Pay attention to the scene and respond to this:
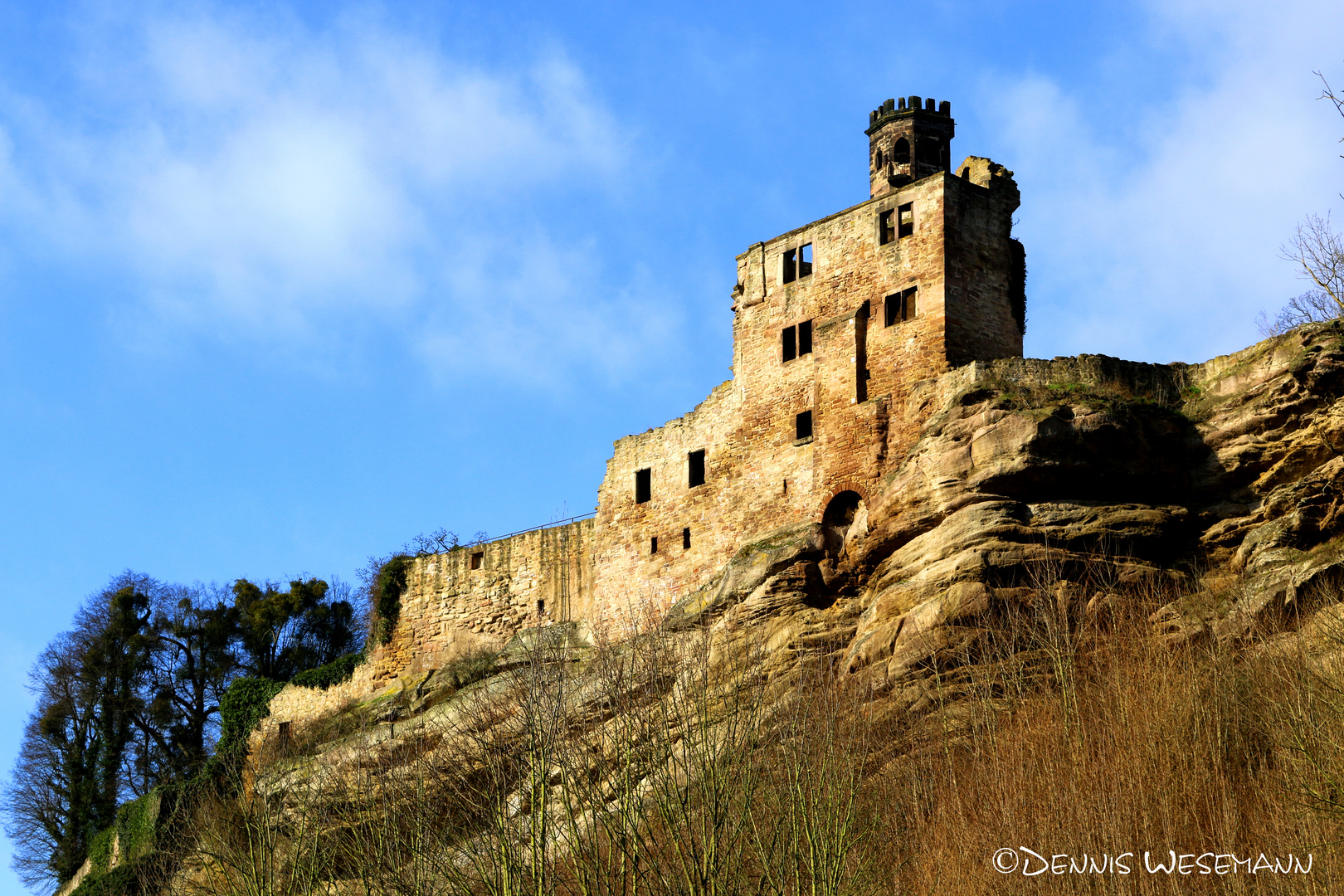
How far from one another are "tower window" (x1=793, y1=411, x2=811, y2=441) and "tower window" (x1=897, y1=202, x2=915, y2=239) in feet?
14.9

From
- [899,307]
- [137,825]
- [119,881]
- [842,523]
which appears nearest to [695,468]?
[842,523]

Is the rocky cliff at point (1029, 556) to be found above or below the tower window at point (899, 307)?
below

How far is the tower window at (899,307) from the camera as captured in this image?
3412 centimetres

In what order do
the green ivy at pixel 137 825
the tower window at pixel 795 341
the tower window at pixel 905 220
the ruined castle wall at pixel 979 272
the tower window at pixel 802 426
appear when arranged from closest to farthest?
the ruined castle wall at pixel 979 272 < the tower window at pixel 905 220 < the tower window at pixel 802 426 < the tower window at pixel 795 341 < the green ivy at pixel 137 825

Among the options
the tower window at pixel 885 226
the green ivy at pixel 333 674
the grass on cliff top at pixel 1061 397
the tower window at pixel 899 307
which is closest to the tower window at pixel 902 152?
the tower window at pixel 885 226

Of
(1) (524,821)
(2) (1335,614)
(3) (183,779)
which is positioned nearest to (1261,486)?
(2) (1335,614)

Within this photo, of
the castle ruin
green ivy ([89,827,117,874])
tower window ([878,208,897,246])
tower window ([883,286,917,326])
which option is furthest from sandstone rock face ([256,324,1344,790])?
green ivy ([89,827,117,874])

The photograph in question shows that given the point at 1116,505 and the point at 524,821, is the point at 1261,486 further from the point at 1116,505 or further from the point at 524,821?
the point at 524,821

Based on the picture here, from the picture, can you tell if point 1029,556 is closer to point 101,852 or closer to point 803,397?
point 803,397

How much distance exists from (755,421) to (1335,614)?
587 inches

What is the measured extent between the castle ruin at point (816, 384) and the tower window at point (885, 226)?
0.04 meters

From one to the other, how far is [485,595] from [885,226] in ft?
50.5

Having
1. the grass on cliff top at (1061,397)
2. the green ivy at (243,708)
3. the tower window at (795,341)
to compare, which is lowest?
the green ivy at (243,708)

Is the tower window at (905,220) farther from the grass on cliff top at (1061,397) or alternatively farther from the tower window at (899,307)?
the grass on cliff top at (1061,397)
